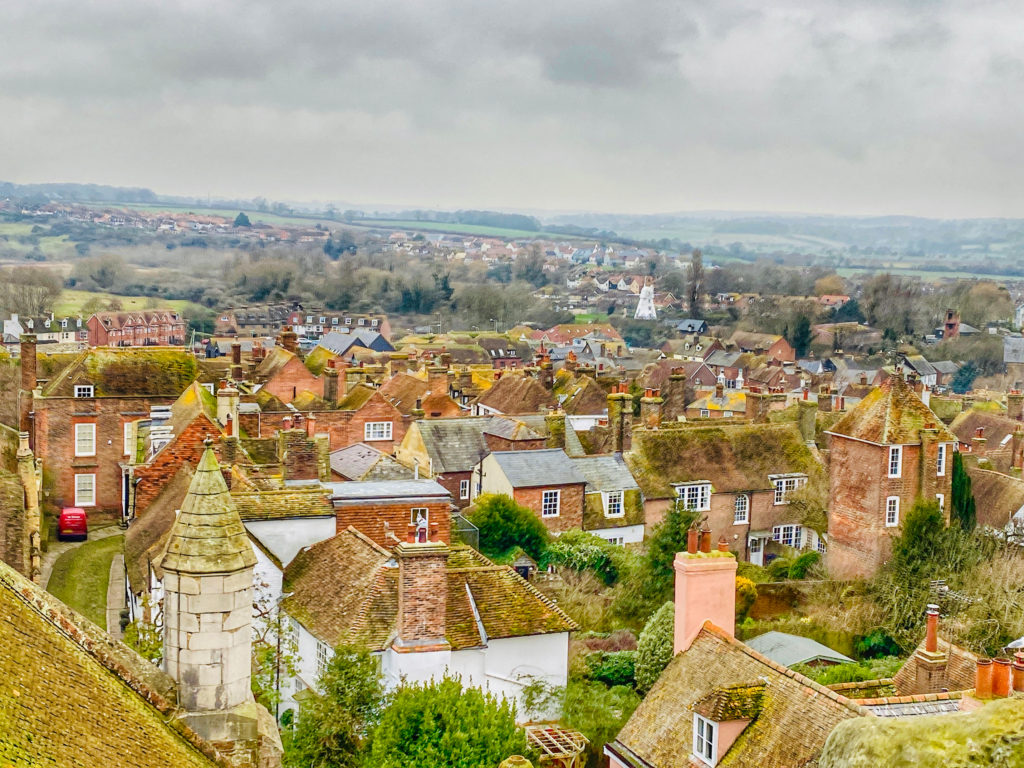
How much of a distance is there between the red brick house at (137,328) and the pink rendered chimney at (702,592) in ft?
389

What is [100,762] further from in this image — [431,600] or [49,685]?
[431,600]

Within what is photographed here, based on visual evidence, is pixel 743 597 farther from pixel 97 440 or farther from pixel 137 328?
pixel 137 328

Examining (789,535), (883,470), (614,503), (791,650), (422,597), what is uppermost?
(422,597)

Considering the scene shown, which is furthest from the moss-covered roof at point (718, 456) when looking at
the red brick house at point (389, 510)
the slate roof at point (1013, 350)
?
the slate roof at point (1013, 350)

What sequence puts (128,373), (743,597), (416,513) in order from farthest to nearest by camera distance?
1. (128,373)
2. (743,597)
3. (416,513)

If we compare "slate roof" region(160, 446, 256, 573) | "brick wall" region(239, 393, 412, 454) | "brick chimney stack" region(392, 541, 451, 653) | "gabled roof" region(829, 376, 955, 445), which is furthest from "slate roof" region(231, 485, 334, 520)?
"brick wall" region(239, 393, 412, 454)

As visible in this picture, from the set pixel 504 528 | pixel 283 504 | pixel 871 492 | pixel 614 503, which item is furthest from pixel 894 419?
pixel 283 504

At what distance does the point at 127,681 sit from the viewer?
955 centimetres

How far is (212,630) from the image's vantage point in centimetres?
998

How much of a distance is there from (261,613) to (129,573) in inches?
370

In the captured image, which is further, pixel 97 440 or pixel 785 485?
pixel 785 485

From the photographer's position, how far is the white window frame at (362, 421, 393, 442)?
168 feet

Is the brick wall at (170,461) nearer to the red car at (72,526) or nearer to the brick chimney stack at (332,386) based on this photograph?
the red car at (72,526)

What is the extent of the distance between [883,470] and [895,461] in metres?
0.59
